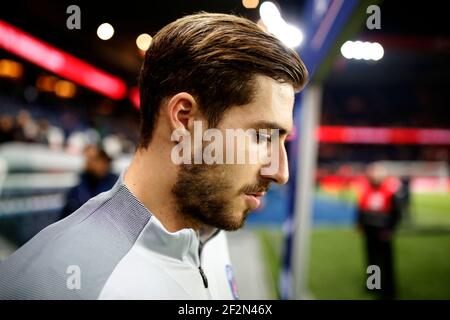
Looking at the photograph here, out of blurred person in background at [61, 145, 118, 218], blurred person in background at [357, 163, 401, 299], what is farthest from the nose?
blurred person in background at [357, 163, 401, 299]

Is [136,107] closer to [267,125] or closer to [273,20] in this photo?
[273,20]

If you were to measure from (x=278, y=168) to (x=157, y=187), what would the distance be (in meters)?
0.30

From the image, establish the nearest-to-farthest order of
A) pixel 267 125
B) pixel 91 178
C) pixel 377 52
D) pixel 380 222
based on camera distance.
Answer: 1. pixel 267 125
2. pixel 377 52
3. pixel 91 178
4. pixel 380 222

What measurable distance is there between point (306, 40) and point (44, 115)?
733 cm

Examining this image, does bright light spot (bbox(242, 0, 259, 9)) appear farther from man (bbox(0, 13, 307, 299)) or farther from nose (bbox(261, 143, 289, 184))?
nose (bbox(261, 143, 289, 184))

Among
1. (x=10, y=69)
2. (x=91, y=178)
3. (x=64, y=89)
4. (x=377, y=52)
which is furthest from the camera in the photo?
(x=64, y=89)

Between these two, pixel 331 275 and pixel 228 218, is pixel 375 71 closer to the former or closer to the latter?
pixel 331 275

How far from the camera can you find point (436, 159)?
24.5 m

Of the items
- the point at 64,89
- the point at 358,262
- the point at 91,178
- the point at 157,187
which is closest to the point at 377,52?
the point at 157,187

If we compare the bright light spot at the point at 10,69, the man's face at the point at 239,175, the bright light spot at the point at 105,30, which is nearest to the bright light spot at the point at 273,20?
the bright light spot at the point at 105,30

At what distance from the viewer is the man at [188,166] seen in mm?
902

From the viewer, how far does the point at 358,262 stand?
644 cm

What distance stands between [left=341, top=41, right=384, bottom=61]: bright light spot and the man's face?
1127 millimetres

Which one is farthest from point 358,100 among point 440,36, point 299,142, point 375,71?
point 299,142
